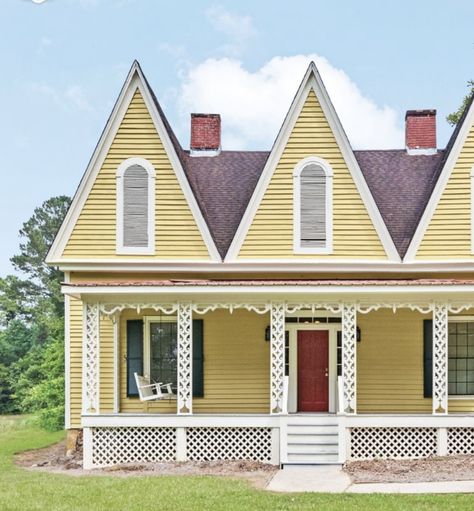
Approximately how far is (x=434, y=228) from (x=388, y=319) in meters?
2.39

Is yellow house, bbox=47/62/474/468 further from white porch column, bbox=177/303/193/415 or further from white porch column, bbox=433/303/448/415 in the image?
white porch column, bbox=433/303/448/415

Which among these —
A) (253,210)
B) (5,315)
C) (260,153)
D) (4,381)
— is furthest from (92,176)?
(5,315)

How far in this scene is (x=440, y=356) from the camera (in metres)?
16.3

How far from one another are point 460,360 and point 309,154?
5.98m

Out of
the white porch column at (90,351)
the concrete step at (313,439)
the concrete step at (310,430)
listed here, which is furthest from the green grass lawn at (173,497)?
the concrete step at (310,430)

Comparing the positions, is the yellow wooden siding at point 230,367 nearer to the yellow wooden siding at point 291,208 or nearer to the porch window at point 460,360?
the yellow wooden siding at point 291,208

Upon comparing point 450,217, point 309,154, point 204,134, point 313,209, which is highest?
point 204,134

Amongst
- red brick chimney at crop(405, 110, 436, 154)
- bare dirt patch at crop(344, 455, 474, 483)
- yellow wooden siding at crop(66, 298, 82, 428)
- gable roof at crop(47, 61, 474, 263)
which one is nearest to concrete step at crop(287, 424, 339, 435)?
bare dirt patch at crop(344, 455, 474, 483)

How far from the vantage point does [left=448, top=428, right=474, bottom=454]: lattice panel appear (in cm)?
1623

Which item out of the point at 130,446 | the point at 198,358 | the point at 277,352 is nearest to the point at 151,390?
the point at 198,358

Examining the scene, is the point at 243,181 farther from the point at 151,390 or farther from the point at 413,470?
the point at 413,470

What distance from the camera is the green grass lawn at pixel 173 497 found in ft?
38.7

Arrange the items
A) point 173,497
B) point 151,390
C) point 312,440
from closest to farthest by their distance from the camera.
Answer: point 173,497 < point 312,440 < point 151,390

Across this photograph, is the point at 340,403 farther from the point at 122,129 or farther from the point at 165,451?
the point at 122,129
